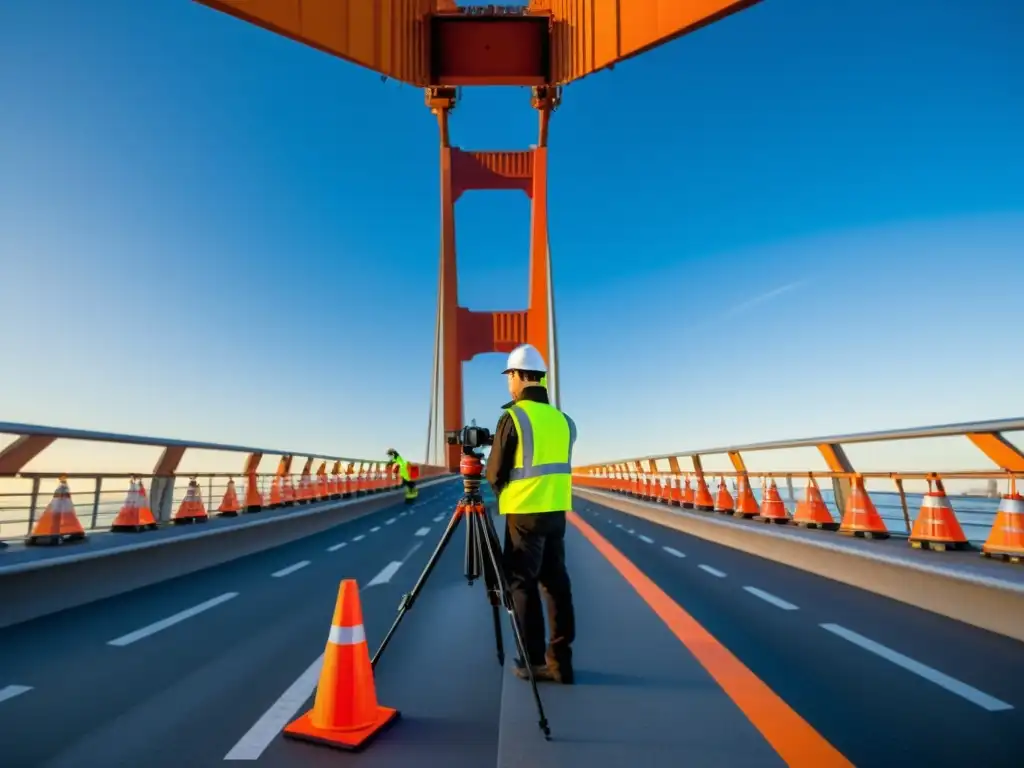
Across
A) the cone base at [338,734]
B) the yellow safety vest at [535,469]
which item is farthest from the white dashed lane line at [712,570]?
the cone base at [338,734]

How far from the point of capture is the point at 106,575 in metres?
6.31

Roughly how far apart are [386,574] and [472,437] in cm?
454

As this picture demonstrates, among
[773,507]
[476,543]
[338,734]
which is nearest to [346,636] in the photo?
[338,734]

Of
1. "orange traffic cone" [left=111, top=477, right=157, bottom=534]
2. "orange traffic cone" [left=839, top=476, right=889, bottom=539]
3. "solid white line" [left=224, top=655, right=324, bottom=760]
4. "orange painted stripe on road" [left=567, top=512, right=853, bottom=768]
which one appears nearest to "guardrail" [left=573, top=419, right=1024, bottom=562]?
"orange traffic cone" [left=839, top=476, right=889, bottom=539]

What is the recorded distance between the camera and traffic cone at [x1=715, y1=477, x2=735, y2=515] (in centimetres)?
1305

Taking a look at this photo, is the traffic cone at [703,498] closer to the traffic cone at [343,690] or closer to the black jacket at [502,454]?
the black jacket at [502,454]

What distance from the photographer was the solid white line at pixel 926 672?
3283mm

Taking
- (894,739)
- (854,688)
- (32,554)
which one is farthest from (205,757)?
(32,554)

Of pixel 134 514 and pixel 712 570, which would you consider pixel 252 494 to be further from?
pixel 712 570

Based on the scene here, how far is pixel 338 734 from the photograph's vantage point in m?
2.85

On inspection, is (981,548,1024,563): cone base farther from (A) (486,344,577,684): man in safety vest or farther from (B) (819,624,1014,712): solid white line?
(A) (486,344,577,684): man in safety vest

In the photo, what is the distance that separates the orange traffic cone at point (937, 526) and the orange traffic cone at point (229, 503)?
10.7m

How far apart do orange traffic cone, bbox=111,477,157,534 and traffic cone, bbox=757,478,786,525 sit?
950cm

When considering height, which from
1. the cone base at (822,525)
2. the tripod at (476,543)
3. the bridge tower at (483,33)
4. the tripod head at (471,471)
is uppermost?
the bridge tower at (483,33)
